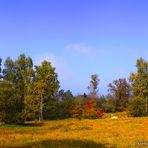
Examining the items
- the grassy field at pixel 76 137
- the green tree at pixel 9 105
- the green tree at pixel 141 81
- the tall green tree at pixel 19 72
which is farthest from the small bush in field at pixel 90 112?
the grassy field at pixel 76 137

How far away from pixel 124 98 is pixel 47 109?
33272 mm

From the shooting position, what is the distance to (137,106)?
88.0 m

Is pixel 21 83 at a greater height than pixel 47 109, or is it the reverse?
pixel 21 83

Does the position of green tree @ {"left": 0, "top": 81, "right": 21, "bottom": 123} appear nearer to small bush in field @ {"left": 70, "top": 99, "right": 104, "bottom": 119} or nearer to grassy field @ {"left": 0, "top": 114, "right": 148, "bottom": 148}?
small bush in field @ {"left": 70, "top": 99, "right": 104, "bottom": 119}

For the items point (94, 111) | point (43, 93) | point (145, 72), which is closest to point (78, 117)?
point (94, 111)

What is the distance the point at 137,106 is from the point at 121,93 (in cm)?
2389

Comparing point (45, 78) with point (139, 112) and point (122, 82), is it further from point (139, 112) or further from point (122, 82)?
point (122, 82)

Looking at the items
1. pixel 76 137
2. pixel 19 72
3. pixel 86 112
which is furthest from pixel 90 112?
pixel 76 137

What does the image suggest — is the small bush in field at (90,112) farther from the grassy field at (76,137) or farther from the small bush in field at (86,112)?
the grassy field at (76,137)

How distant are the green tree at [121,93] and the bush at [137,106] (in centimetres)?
2243

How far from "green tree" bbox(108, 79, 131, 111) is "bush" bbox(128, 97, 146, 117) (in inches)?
883

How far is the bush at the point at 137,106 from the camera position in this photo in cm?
8781

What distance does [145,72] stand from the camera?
296 feet

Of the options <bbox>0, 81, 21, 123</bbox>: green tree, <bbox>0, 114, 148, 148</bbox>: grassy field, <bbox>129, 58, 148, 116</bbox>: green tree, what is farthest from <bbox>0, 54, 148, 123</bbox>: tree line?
<bbox>0, 114, 148, 148</bbox>: grassy field
